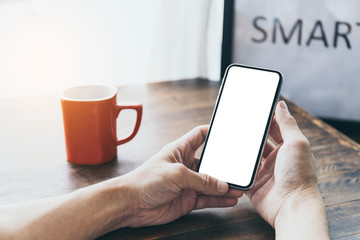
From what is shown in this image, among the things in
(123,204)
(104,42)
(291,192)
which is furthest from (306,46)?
(123,204)

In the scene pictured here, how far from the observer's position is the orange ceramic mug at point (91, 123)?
0.81m

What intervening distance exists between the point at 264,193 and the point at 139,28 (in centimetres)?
110

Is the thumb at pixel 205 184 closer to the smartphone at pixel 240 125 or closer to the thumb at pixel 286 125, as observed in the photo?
the smartphone at pixel 240 125

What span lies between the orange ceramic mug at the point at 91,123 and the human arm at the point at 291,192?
302 mm

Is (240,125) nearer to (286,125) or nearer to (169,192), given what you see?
(286,125)

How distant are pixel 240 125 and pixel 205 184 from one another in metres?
0.14

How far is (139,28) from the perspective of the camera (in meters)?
1.66

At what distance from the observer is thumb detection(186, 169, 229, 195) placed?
0.70 metres

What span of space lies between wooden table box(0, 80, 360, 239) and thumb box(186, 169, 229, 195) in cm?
5

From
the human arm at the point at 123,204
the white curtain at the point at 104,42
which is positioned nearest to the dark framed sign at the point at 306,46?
the white curtain at the point at 104,42

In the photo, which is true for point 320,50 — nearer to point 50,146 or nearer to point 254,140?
point 254,140

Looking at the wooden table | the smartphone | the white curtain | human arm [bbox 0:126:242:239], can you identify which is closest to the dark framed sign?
the white curtain

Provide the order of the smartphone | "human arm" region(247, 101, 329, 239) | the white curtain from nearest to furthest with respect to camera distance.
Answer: "human arm" region(247, 101, 329, 239), the smartphone, the white curtain

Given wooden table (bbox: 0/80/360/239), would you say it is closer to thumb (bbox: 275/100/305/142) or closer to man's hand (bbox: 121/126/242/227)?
man's hand (bbox: 121/126/242/227)
